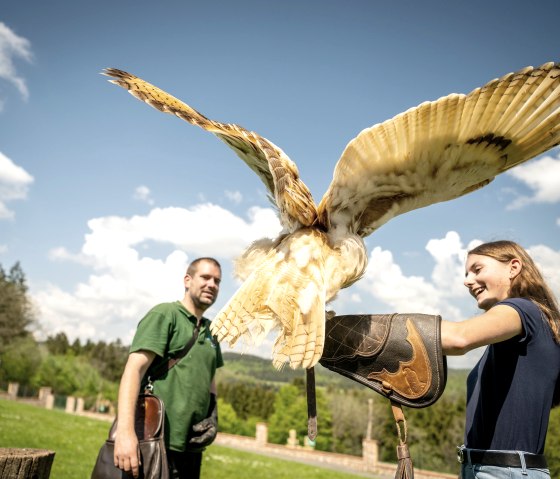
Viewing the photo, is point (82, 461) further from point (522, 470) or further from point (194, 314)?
point (522, 470)

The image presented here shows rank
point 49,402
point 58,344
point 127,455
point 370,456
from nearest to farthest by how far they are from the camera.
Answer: point 127,455
point 370,456
point 49,402
point 58,344

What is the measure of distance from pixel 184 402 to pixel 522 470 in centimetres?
197

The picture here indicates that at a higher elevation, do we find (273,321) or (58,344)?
(58,344)

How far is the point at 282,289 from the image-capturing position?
2.15 meters

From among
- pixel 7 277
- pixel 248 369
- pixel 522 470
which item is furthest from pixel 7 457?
pixel 248 369

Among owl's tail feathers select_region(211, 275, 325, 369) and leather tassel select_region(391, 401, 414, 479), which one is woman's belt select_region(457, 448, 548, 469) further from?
owl's tail feathers select_region(211, 275, 325, 369)

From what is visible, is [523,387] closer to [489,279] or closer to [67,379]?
[489,279]

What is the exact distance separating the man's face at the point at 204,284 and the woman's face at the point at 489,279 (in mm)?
1878

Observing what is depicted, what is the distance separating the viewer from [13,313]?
50.0 metres

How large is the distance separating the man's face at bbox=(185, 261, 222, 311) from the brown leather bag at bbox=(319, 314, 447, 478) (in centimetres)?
155

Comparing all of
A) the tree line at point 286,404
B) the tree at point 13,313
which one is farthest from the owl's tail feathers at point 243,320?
the tree at point 13,313

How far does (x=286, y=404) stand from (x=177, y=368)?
145ft

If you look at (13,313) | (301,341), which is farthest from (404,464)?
(13,313)

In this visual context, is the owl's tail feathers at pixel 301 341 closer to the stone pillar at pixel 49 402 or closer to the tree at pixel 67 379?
the stone pillar at pixel 49 402
